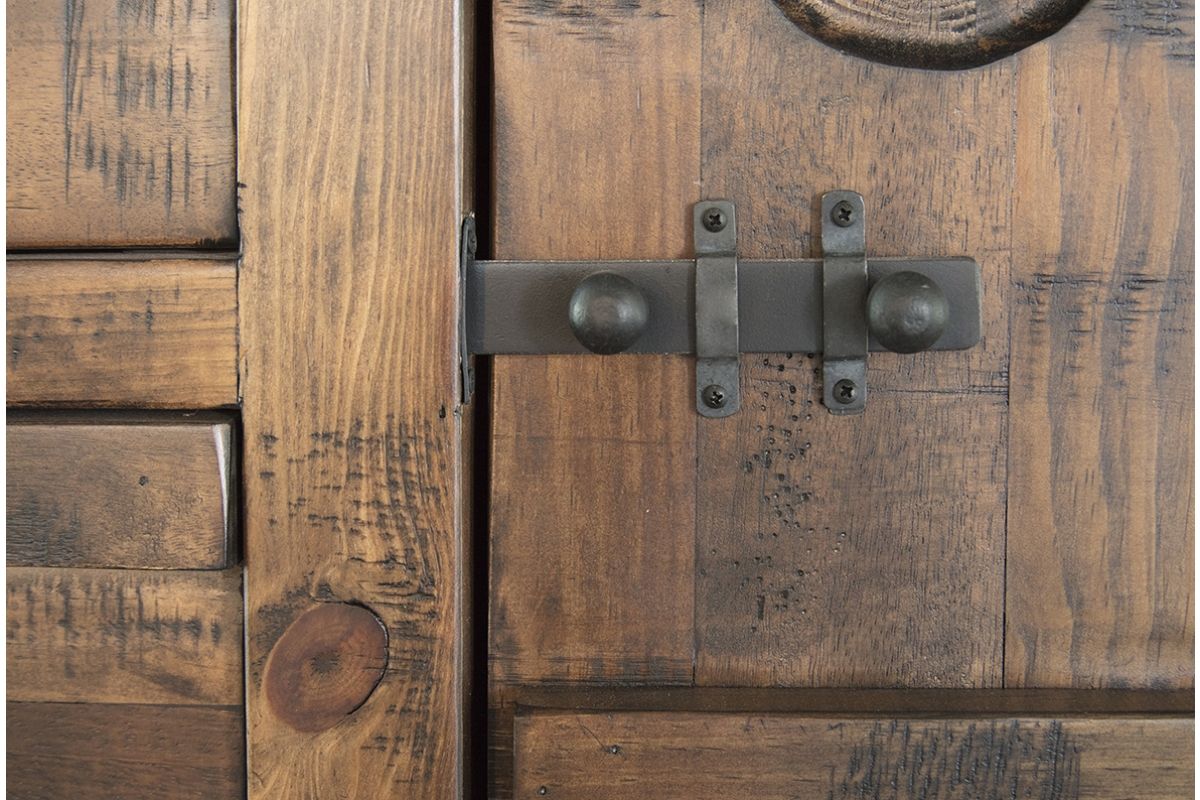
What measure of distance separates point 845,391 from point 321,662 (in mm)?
365

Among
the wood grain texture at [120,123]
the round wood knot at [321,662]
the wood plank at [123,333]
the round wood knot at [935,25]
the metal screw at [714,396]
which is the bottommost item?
the round wood knot at [321,662]

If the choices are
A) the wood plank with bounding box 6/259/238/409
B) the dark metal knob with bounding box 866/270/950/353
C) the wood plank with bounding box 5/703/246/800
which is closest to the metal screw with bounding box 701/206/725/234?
the dark metal knob with bounding box 866/270/950/353

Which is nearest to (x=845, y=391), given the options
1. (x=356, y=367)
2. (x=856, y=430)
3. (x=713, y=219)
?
(x=856, y=430)

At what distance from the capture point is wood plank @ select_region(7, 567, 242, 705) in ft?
1.93

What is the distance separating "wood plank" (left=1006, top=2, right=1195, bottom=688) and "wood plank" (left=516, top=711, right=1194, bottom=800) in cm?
4

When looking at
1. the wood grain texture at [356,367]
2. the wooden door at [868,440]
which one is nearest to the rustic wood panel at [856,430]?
the wooden door at [868,440]

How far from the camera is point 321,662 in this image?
59 centimetres

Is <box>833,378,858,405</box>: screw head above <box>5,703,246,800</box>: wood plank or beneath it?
above

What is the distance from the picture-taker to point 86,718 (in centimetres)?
60

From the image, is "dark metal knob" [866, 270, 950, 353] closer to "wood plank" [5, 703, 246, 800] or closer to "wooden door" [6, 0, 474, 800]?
"wooden door" [6, 0, 474, 800]

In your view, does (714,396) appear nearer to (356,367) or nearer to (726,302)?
(726,302)

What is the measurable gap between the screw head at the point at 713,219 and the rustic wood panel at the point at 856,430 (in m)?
0.01

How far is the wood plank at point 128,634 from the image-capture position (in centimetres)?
59

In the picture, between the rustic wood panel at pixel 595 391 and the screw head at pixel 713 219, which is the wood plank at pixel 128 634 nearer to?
the rustic wood panel at pixel 595 391
